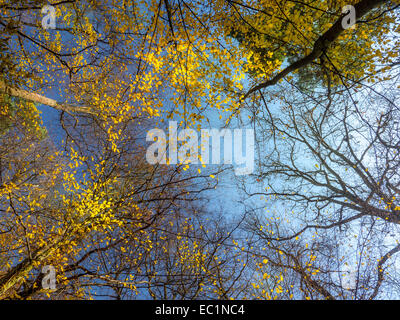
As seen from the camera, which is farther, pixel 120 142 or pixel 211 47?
pixel 120 142

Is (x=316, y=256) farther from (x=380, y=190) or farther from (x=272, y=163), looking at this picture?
(x=272, y=163)

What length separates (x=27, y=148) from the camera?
8.49 meters

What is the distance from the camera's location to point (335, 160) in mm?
8570

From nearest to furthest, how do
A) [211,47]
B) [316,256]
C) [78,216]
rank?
[211,47] < [78,216] < [316,256]

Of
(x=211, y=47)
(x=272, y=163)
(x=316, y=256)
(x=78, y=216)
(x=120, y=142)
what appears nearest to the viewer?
(x=211, y=47)

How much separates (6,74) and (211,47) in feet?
13.6

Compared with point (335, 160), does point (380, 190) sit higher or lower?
lower
